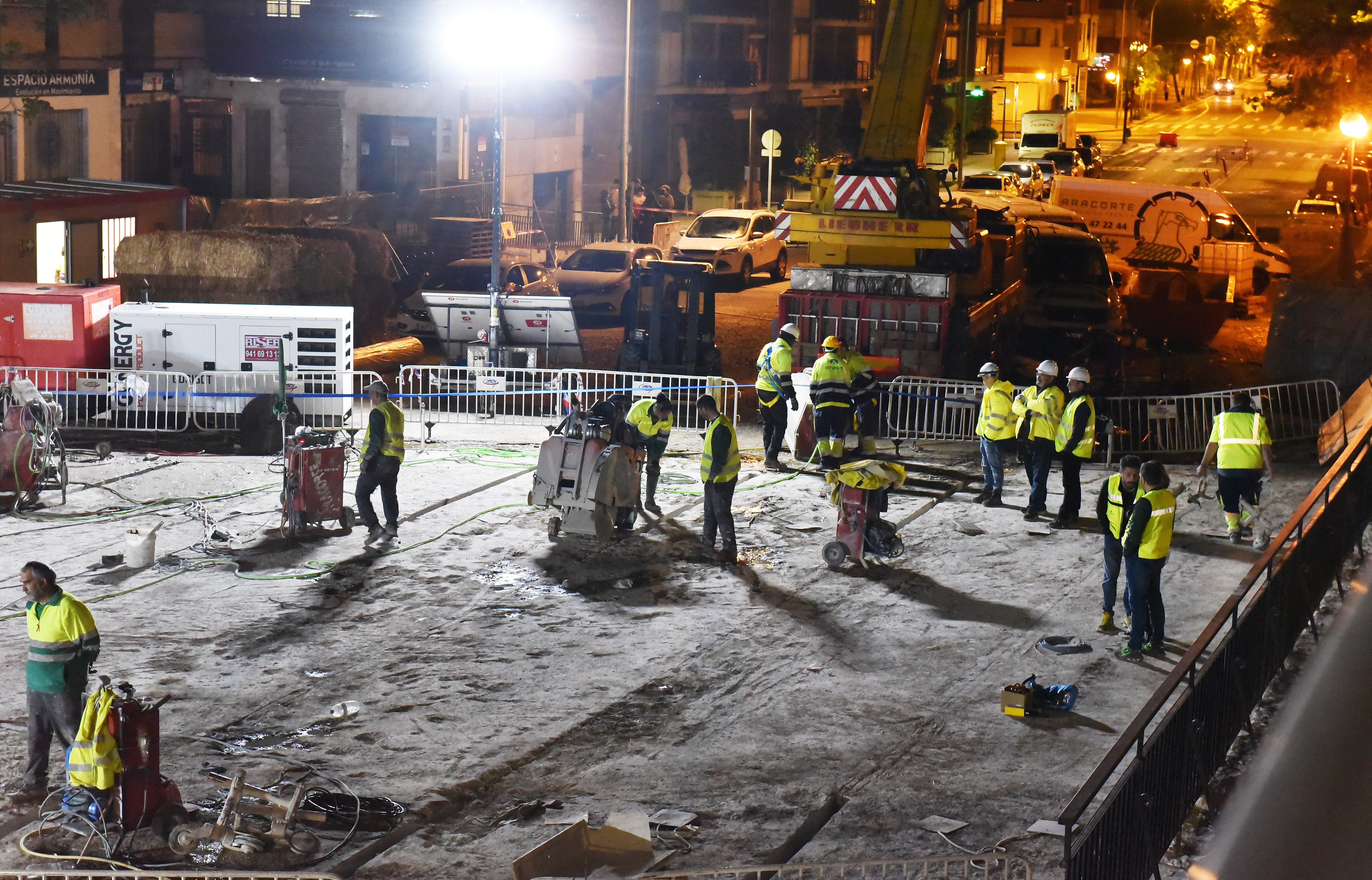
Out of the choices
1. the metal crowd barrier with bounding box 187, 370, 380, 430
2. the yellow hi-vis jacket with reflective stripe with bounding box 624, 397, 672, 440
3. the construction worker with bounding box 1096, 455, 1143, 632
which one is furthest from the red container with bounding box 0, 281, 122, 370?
the construction worker with bounding box 1096, 455, 1143, 632

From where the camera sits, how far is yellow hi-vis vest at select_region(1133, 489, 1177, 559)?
1141cm

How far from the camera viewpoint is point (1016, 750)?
9.87 metres

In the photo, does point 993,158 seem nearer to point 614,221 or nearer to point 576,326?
point 614,221

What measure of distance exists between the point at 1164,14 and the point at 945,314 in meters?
112

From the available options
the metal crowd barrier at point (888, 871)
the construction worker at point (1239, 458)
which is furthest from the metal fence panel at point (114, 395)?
the metal crowd barrier at point (888, 871)

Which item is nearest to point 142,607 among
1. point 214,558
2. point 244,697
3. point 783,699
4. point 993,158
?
point 214,558

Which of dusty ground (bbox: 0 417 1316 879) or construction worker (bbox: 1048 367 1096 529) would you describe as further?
construction worker (bbox: 1048 367 1096 529)

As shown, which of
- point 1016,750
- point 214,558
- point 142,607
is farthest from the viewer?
point 214,558

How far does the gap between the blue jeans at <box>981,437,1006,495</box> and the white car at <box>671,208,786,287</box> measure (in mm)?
17023

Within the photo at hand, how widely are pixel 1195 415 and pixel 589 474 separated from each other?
8002 mm

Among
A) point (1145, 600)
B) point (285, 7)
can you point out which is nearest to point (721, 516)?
point (1145, 600)

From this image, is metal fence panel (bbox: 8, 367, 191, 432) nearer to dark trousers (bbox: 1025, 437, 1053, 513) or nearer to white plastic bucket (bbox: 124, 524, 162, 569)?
white plastic bucket (bbox: 124, 524, 162, 569)

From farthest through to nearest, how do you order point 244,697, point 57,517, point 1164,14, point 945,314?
1. point 1164,14
2. point 945,314
3. point 57,517
4. point 244,697

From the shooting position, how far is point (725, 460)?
45.8 ft
